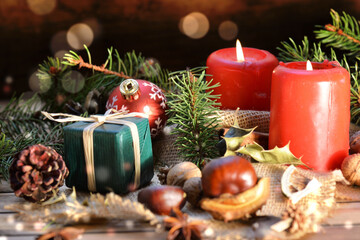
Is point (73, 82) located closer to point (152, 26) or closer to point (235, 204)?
point (152, 26)

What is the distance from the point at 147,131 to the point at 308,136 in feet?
0.90

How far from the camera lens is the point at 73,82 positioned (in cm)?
119

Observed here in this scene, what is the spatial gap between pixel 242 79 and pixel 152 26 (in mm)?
533

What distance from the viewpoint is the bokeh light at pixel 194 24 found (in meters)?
1.44

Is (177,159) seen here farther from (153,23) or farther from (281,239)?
(153,23)

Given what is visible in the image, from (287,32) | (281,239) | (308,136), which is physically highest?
(287,32)

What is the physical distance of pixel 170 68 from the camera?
1499 millimetres

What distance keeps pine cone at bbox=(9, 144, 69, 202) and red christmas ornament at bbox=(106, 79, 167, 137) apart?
19 centimetres

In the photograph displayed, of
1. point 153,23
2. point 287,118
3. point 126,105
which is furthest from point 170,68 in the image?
point 287,118

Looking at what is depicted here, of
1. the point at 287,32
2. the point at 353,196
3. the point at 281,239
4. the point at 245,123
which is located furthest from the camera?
the point at 287,32

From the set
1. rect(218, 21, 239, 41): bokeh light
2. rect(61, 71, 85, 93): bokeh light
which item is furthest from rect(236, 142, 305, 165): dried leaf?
rect(218, 21, 239, 41): bokeh light

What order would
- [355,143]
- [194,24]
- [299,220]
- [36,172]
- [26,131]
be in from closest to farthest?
1. [299,220]
2. [36,172]
3. [355,143]
4. [26,131]
5. [194,24]

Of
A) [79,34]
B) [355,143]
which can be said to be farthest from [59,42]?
[355,143]

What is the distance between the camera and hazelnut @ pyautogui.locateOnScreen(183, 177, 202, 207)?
786 millimetres
